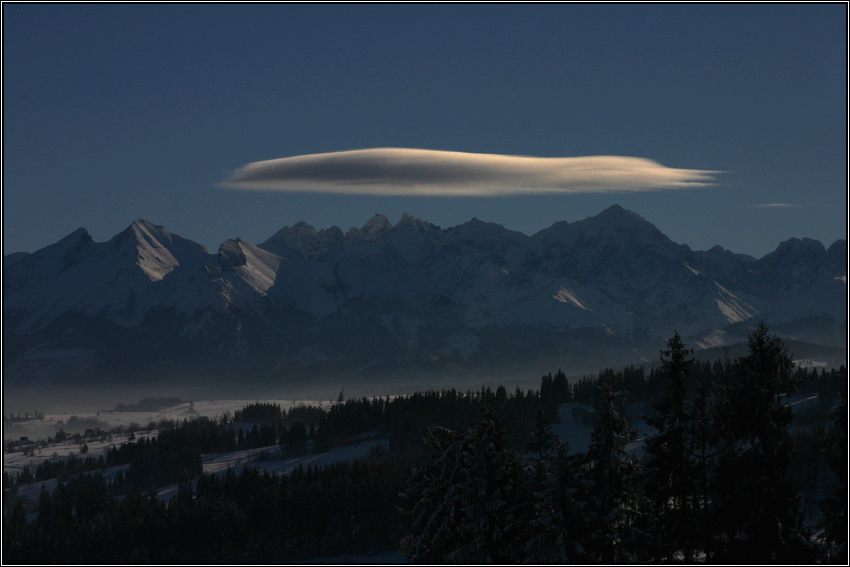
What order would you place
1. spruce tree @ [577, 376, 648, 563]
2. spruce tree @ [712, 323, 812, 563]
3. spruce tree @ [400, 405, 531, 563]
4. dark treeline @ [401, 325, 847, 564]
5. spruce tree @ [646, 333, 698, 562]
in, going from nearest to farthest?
spruce tree @ [712, 323, 812, 563] < dark treeline @ [401, 325, 847, 564] < spruce tree @ [577, 376, 648, 563] < spruce tree @ [646, 333, 698, 562] < spruce tree @ [400, 405, 531, 563]

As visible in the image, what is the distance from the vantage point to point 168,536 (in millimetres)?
164125

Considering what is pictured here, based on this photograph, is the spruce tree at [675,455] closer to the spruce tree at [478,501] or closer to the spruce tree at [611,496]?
the spruce tree at [611,496]

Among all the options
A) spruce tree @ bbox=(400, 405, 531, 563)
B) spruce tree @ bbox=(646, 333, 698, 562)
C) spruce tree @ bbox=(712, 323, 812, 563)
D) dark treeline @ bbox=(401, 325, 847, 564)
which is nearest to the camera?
spruce tree @ bbox=(712, 323, 812, 563)

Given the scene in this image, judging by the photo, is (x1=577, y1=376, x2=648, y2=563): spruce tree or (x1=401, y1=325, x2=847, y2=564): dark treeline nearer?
(x1=401, y1=325, x2=847, y2=564): dark treeline

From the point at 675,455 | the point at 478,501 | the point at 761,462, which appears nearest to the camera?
the point at 761,462

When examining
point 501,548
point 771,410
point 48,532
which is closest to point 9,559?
point 48,532

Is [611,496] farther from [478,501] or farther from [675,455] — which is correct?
[478,501]

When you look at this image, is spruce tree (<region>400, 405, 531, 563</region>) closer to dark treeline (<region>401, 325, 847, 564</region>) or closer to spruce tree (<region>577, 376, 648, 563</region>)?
dark treeline (<region>401, 325, 847, 564</region>)

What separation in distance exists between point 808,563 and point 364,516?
423 feet

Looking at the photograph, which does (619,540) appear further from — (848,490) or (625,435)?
(848,490)

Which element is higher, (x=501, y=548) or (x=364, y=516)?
(x=501, y=548)

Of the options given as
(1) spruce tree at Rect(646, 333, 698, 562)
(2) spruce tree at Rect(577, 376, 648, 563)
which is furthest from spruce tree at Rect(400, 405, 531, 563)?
(1) spruce tree at Rect(646, 333, 698, 562)

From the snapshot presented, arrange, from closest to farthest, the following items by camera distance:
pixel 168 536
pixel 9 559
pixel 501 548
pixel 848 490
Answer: pixel 848 490 < pixel 501 548 < pixel 9 559 < pixel 168 536

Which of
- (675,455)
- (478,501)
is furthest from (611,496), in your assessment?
(478,501)
